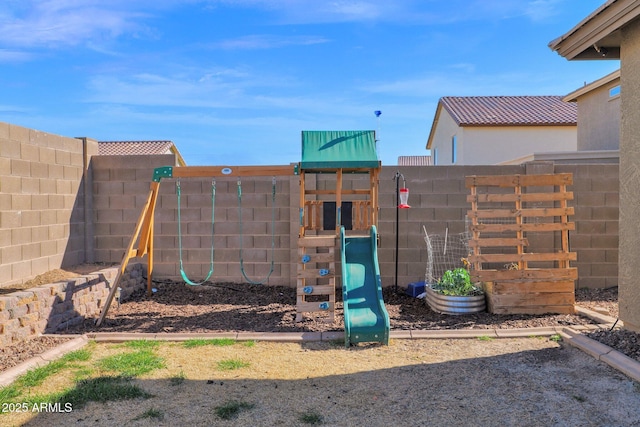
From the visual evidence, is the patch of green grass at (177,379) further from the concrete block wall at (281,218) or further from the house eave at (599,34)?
the house eave at (599,34)

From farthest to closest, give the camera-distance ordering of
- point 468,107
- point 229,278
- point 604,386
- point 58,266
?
point 468,107
point 229,278
point 58,266
point 604,386

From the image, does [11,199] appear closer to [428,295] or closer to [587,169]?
[428,295]

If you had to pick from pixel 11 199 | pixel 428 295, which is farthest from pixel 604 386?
pixel 11 199

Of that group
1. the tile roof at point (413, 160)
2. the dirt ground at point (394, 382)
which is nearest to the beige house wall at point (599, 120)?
the dirt ground at point (394, 382)

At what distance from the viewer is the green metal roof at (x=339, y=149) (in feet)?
22.0

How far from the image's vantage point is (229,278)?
27.8 feet

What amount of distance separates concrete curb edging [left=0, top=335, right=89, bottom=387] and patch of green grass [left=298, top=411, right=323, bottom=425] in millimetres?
2531

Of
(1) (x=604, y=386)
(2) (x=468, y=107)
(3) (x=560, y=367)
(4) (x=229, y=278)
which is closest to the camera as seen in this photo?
(1) (x=604, y=386)

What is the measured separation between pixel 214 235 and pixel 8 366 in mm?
4027

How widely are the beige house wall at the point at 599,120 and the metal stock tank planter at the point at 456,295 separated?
8303 millimetres

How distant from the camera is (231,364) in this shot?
4.80 m

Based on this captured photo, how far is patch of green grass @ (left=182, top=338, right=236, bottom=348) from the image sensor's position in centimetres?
550

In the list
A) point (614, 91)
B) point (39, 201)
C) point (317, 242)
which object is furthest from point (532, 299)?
point (614, 91)

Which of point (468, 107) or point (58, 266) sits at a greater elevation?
point (468, 107)
